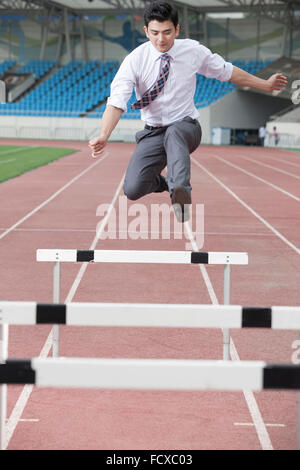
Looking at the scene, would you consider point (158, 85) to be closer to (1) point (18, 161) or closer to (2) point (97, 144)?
(2) point (97, 144)

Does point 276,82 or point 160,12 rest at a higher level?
point 160,12

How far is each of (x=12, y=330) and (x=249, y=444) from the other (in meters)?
2.96

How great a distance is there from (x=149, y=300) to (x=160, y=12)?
3597 millimetres

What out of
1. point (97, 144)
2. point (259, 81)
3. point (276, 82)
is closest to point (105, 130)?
point (97, 144)

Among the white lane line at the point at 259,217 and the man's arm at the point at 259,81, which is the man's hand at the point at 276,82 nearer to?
the man's arm at the point at 259,81

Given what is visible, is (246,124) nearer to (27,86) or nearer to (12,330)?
(27,86)

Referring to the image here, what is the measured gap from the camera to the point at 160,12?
4.87 metres

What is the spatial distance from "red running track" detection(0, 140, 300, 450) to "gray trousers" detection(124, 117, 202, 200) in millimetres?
1300

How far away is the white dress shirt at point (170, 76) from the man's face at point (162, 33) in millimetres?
81

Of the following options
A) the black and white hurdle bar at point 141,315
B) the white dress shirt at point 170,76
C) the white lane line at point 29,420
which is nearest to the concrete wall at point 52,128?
the white dress shirt at point 170,76

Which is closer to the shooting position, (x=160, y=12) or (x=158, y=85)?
(x=160, y=12)

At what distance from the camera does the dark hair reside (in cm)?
487

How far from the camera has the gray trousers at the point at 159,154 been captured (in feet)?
17.5

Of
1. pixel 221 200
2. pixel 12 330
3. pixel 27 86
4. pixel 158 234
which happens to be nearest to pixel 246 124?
pixel 27 86
